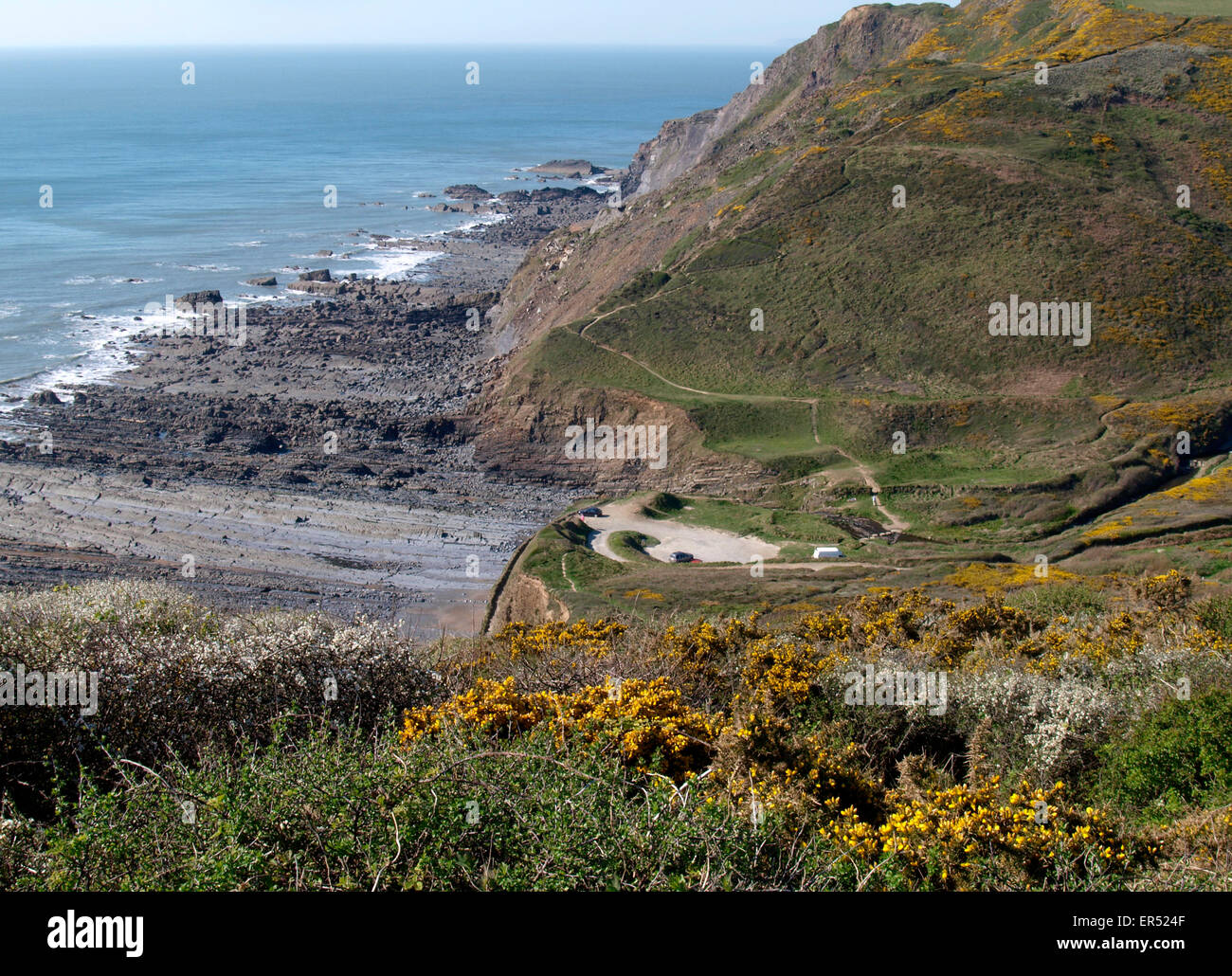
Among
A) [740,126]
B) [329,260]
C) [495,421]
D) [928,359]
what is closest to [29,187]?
[329,260]

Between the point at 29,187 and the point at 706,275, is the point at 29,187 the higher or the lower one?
the higher one

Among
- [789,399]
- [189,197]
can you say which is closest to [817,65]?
[789,399]

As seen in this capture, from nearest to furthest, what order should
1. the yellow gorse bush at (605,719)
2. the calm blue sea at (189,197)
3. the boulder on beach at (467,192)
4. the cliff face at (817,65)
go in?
the yellow gorse bush at (605,719), the calm blue sea at (189,197), the cliff face at (817,65), the boulder on beach at (467,192)

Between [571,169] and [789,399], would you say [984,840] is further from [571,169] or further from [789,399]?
[571,169]

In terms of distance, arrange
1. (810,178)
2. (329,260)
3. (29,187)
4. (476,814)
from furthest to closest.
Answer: (29,187) < (329,260) < (810,178) < (476,814)

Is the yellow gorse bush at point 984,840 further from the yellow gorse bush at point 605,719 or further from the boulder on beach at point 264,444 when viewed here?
the boulder on beach at point 264,444

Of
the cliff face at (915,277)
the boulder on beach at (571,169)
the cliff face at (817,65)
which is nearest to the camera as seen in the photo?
the cliff face at (915,277)

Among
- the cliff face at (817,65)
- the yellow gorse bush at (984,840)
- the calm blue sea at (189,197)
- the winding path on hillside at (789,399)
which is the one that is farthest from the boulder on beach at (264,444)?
the cliff face at (817,65)

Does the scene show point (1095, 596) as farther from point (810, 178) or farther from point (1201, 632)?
point (810, 178)
